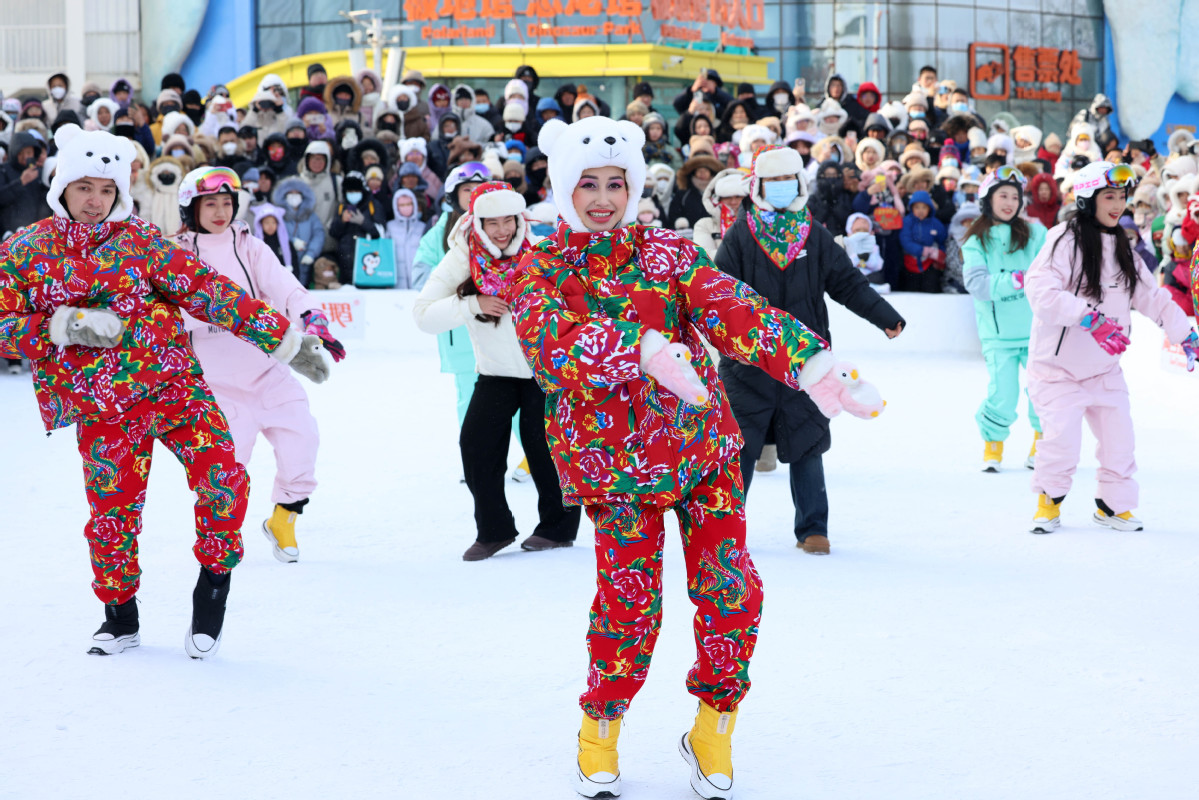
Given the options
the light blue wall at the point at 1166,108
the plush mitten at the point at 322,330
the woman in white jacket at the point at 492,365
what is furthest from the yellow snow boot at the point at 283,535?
the light blue wall at the point at 1166,108

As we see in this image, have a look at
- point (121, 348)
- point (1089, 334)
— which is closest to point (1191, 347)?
point (1089, 334)

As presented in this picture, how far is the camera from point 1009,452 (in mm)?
7691

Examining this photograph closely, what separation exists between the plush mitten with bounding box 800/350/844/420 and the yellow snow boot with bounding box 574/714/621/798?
914 mm

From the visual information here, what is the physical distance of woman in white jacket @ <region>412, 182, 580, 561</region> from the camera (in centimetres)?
542

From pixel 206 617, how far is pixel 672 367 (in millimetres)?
2067

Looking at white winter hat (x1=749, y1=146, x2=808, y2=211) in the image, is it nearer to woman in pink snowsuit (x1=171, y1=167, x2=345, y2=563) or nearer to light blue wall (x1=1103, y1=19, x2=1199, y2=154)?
woman in pink snowsuit (x1=171, y1=167, x2=345, y2=563)

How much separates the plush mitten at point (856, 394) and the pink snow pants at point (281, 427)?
3.09 metres

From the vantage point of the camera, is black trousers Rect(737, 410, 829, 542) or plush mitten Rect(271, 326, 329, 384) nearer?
plush mitten Rect(271, 326, 329, 384)

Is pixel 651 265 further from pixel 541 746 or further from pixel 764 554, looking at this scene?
pixel 764 554

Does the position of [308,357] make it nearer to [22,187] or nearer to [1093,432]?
[1093,432]

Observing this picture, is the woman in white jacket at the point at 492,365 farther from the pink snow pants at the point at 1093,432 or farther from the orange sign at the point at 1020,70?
the orange sign at the point at 1020,70

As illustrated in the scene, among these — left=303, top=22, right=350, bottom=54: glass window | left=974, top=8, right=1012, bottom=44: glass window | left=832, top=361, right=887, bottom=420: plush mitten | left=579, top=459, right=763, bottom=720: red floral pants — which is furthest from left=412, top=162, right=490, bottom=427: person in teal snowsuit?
left=974, top=8, right=1012, bottom=44: glass window

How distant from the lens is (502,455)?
5602 mm

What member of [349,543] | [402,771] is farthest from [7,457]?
[402,771]
